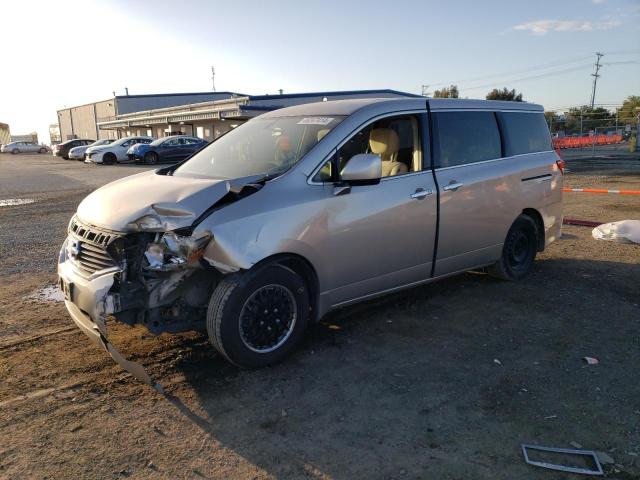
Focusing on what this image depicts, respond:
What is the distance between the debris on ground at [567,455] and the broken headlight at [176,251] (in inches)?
90.3

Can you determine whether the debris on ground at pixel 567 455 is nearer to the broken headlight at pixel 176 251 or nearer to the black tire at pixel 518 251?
the broken headlight at pixel 176 251

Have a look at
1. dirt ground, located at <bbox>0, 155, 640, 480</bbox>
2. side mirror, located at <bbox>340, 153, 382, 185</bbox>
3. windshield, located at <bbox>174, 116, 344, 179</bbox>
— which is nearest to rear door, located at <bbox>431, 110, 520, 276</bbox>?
dirt ground, located at <bbox>0, 155, 640, 480</bbox>

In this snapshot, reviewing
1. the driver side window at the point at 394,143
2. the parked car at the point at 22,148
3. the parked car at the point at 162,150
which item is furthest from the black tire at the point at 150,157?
the parked car at the point at 22,148

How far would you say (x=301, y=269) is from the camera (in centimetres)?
389

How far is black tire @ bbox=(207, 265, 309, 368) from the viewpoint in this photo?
11.4ft

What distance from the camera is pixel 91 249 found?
361 cm

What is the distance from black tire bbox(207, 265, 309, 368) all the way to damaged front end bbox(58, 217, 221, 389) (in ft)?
0.64

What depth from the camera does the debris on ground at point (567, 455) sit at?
2.68m

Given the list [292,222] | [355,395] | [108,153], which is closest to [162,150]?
[108,153]

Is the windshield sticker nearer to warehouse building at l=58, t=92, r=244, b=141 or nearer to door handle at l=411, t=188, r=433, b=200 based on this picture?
door handle at l=411, t=188, r=433, b=200

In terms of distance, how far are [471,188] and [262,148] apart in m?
2.06

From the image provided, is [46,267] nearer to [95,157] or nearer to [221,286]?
[221,286]

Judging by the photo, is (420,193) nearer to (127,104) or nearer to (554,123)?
(554,123)

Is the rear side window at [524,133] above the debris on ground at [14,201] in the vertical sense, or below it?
above
